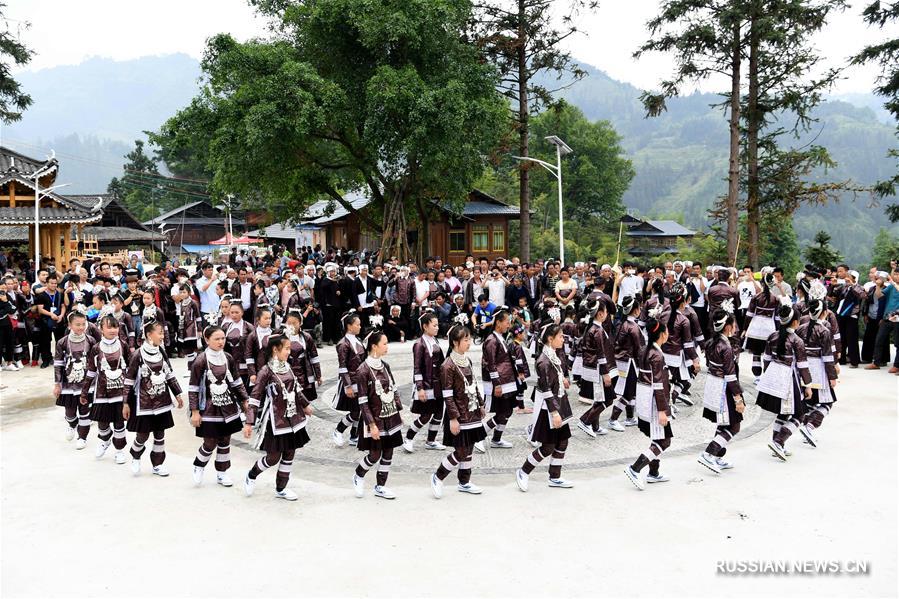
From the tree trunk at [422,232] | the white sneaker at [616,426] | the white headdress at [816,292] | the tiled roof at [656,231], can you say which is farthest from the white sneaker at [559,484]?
the tiled roof at [656,231]

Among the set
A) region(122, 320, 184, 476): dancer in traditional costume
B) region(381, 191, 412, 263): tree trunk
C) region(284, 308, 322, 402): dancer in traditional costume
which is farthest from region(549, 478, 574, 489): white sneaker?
region(381, 191, 412, 263): tree trunk

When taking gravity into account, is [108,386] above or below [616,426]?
above

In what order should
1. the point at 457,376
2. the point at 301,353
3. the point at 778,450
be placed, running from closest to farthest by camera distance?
the point at 457,376, the point at 778,450, the point at 301,353

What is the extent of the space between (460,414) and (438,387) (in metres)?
1.48

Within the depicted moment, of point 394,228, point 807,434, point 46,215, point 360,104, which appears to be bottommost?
point 807,434

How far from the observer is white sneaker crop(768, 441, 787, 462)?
939cm

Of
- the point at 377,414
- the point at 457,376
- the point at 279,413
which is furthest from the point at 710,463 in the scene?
the point at 279,413

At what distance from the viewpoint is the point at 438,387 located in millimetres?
9617

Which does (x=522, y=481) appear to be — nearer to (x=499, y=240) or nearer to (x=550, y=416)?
(x=550, y=416)

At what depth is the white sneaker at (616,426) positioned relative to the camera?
1088 cm

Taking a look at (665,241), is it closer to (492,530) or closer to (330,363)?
(330,363)

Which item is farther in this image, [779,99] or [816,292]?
[779,99]

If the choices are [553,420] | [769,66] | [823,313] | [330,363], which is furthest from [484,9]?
[553,420]

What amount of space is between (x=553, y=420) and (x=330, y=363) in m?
9.27
